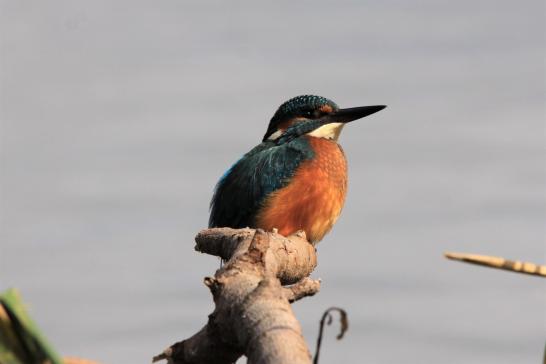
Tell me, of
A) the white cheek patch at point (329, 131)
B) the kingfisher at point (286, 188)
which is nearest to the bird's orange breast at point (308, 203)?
the kingfisher at point (286, 188)

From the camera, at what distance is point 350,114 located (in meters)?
9.57

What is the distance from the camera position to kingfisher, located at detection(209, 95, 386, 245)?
8.25m

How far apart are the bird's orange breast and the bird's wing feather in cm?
9

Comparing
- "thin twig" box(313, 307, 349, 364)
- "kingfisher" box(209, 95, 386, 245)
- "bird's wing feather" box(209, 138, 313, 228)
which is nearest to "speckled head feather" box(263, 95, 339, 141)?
"kingfisher" box(209, 95, 386, 245)

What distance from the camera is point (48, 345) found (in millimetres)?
1180

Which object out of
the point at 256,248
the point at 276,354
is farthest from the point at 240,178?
the point at 276,354

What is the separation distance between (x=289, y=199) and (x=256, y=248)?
4.72m

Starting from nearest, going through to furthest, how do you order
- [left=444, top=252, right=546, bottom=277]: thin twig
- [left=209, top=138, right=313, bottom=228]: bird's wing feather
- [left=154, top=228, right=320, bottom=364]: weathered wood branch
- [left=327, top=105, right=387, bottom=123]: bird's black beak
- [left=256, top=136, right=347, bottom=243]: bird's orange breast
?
1. [left=444, top=252, right=546, bottom=277]: thin twig
2. [left=154, top=228, right=320, bottom=364]: weathered wood branch
3. [left=256, top=136, right=347, bottom=243]: bird's orange breast
4. [left=209, top=138, right=313, bottom=228]: bird's wing feather
5. [left=327, top=105, right=387, bottom=123]: bird's black beak

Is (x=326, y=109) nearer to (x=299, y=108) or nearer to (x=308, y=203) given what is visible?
A: (x=299, y=108)

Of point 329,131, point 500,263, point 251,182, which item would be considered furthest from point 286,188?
point 500,263

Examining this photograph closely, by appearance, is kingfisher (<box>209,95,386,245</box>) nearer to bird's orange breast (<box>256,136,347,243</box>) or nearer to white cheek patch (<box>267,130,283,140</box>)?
bird's orange breast (<box>256,136,347,243</box>)

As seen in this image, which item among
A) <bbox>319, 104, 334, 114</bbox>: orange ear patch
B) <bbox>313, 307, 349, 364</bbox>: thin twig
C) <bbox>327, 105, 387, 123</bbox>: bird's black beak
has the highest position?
<bbox>319, 104, 334, 114</bbox>: orange ear patch

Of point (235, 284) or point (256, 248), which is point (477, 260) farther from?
point (256, 248)

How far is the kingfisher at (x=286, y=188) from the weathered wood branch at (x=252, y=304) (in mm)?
3296
